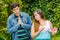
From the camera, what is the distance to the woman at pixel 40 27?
6402 millimetres

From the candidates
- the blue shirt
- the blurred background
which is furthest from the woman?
the blurred background

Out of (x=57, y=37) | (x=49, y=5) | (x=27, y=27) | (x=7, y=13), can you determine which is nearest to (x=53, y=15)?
(x=49, y=5)

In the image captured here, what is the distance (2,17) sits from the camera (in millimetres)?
9680

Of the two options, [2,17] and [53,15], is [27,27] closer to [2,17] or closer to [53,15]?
[2,17]

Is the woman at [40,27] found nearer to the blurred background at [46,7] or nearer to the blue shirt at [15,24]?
the blue shirt at [15,24]

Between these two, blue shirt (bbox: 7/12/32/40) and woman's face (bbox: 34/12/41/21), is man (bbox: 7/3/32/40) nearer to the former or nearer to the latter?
blue shirt (bbox: 7/12/32/40)

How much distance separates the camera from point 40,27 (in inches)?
254

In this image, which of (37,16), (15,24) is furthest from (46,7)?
(37,16)

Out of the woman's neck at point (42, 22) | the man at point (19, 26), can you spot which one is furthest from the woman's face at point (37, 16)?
the man at point (19, 26)

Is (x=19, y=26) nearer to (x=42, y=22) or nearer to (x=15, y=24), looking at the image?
(x=15, y=24)

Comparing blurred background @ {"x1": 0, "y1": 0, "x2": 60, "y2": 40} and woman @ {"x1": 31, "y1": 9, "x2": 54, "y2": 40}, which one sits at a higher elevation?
woman @ {"x1": 31, "y1": 9, "x2": 54, "y2": 40}

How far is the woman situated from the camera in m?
6.40

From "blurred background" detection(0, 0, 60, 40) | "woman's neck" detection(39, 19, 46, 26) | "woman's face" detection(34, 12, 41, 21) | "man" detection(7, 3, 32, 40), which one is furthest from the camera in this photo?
"blurred background" detection(0, 0, 60, 40)

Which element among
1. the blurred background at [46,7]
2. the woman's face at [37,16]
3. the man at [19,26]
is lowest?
the blurred background at [46,7]
